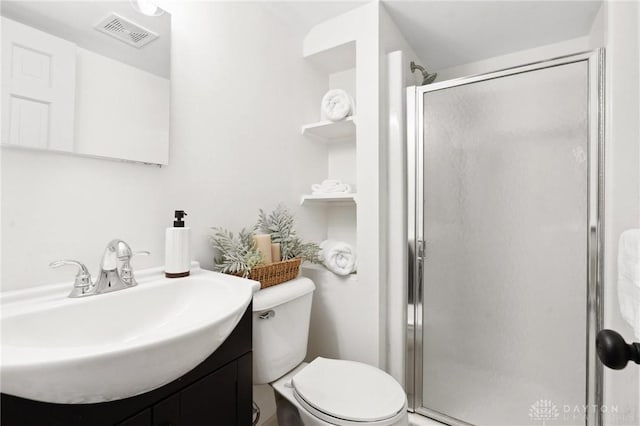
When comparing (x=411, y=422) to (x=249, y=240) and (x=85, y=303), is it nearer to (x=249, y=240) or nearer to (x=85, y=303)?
(x=249, y=240)

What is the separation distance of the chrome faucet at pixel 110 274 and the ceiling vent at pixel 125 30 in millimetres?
630

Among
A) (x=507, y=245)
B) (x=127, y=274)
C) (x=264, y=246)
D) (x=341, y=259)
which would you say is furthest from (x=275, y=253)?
(x=507, y=245)

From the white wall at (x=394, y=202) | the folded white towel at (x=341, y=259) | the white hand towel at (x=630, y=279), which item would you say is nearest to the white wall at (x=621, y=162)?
the white hand towel at (x=630, y=279)

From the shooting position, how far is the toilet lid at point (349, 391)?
97 cm

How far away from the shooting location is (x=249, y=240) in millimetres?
1220

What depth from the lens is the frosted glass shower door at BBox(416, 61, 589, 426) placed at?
1180mm

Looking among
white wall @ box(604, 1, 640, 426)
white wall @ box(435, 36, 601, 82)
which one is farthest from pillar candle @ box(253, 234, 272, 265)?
white wall @ box(435, 36, 601, 82)

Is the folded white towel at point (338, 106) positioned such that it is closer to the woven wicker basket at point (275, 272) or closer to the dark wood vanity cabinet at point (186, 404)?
the woven wicker basket at point (275, 272)

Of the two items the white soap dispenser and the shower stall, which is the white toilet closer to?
the white soap dispenser

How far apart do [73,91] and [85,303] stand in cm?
57

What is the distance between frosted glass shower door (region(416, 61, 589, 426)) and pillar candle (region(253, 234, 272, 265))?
0.77 m

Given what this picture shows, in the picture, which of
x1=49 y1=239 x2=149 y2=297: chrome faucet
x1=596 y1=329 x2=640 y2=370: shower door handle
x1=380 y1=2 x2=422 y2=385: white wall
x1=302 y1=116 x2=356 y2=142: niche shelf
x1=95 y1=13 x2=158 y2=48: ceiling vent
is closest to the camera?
x1=596 y1=329 x2=640 y2=370: shower door handle

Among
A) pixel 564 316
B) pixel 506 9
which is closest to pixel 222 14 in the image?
pixel 506 9

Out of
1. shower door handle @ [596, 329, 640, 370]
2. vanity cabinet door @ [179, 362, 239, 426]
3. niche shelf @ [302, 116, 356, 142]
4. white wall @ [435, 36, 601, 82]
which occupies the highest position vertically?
white wall @ [435, 36, 601, 82]
